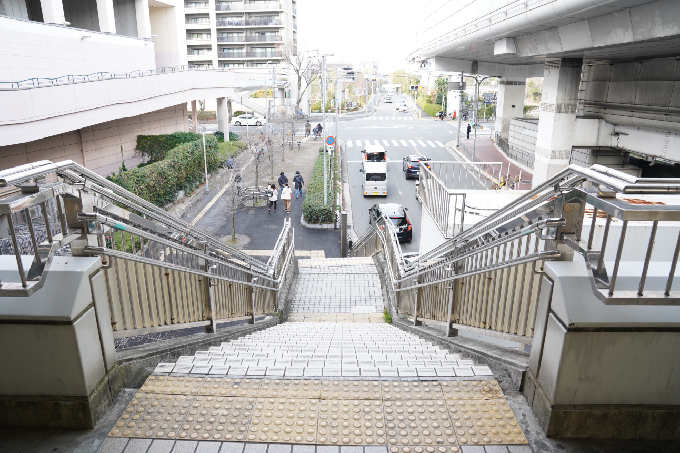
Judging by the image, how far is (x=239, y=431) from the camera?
10.8 feet

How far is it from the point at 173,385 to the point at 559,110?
1665 centimetres

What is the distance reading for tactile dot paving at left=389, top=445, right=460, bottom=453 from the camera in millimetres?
3113

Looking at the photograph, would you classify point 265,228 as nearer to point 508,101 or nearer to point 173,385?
point 173,385

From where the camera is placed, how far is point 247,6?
58.6 metres

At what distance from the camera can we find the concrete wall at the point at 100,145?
16.2 m

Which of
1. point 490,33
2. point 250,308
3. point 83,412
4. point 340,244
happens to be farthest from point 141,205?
point 490,33

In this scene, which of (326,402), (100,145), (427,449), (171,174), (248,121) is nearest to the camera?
(427,449)

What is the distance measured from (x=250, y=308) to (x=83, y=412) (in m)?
4.23

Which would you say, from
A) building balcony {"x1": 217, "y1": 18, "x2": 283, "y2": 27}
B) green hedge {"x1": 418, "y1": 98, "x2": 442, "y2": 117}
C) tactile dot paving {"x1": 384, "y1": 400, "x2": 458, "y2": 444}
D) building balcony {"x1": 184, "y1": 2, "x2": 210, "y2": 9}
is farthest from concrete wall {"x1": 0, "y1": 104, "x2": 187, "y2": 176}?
green hedge {"x1": 418, "y1": 98, "x2": 442, "y2": 117}

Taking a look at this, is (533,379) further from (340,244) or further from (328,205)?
(328,205)

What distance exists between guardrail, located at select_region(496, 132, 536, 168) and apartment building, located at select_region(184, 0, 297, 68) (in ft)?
105

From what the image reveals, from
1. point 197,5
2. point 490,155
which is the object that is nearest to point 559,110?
point 490,155

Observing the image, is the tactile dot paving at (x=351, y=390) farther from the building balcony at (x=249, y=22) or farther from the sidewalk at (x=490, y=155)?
the building balcony at (x=249, y=22)

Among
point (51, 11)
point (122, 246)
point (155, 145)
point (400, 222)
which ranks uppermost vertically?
point (51, 11)
